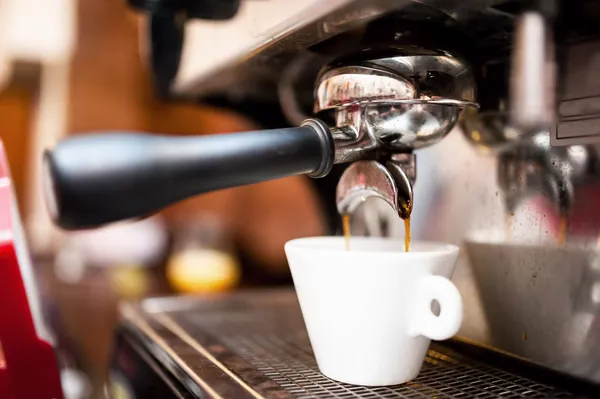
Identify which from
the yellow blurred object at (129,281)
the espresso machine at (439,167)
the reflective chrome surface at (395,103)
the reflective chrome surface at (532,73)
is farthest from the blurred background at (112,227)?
the reflective chrome surface at (532,73)

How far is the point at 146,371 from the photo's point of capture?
1.57 ft

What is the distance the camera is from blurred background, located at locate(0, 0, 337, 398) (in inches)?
45.4

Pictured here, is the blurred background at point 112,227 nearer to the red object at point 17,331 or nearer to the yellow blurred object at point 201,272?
the yellow blurred object at point 201,272

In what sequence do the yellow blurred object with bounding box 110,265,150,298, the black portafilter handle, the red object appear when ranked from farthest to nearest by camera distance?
the yellow blurred object with bounding box 110,265,150,298 < the red object < the black portafilter handle

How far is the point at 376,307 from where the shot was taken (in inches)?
14.5

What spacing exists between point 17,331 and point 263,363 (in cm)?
17

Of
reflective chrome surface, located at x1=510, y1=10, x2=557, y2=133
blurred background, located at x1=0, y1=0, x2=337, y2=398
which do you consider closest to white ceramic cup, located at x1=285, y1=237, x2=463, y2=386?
reflective chrome surface, located at x1=510, y1=10, x2=557, y2=133

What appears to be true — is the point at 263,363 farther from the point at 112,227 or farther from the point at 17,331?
the point at 112,227

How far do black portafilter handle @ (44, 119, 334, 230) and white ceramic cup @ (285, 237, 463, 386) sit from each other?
78mm

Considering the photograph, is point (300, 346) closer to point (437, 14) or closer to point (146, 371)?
point (146, 371)

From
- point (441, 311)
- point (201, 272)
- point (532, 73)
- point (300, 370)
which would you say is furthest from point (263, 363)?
point (201, 272)

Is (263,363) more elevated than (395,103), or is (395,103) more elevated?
(395,103)

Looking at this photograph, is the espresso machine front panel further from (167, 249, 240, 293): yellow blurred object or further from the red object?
(167, 249, 240, 293): yellow blurred object

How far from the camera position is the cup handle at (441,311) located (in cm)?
36
